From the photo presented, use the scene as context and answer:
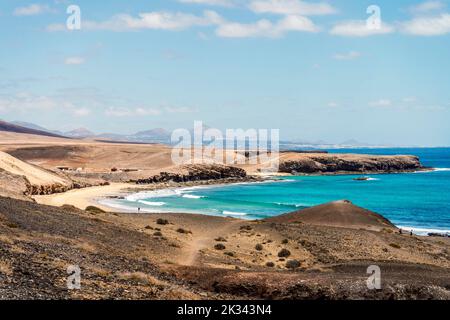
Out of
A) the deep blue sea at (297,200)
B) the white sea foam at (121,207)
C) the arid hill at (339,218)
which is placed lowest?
the deep blue sea at (297,200)

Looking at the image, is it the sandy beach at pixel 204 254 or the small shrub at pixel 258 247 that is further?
the small shrub at pixel 258 247

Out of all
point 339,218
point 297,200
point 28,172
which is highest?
point 28,172

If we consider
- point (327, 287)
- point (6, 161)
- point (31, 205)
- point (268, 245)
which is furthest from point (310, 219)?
point (6, 161)

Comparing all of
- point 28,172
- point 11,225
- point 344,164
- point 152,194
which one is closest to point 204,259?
point 11,225

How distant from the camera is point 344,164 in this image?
502ft

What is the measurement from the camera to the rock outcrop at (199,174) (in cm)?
10700

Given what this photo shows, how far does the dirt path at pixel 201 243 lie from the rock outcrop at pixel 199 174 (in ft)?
200

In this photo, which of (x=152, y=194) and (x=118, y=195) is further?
(x=152, y=194)

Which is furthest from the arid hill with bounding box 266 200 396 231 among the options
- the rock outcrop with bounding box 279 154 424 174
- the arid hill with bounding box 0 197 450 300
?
the rock outcrop with bounding box 279 154 424 174

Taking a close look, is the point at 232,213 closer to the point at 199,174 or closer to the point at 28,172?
the point at 28,172

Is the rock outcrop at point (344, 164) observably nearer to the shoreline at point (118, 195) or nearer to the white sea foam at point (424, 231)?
the shoreline at point (118, 195)

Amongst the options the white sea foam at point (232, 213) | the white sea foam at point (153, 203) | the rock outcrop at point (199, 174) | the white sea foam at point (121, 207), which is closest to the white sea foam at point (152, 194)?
the white sea foam at point (153, 203)

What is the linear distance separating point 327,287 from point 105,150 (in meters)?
143

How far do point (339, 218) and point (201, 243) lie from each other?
54.0ft
